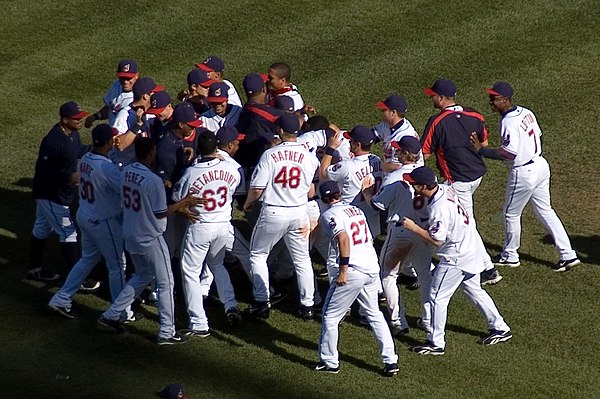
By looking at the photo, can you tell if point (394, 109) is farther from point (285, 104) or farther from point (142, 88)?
point (142, 88)

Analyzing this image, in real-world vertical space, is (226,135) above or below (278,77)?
below

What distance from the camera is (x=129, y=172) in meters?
10.5

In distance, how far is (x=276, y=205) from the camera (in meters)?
11.1

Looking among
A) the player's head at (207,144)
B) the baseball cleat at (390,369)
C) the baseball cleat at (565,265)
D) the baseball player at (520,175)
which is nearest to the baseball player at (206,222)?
the player's head at (207,144)

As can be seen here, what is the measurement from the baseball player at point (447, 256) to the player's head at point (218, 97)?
2.50 metres

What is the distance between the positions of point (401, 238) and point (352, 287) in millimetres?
1112

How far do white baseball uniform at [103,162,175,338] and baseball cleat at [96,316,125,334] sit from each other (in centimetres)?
5

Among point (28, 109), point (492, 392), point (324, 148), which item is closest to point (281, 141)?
point (324, 148)

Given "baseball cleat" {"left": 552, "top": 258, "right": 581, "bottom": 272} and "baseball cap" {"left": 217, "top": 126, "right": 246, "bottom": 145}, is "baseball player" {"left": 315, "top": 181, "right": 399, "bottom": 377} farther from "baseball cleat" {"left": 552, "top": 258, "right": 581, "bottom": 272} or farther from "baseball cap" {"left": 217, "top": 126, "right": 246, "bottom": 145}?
"baseball cleat" {"left": 552, "top": 258, "right": 581, "bottom": 272}

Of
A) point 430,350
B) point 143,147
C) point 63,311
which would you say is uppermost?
point 143,147

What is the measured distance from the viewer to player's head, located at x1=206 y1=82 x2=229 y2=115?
12.1 metres

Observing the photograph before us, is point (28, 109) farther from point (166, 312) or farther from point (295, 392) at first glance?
point (295, 392)

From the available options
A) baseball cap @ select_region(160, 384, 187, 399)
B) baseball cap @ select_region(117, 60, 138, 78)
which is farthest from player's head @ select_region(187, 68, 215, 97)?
baseball cap @ select_region(160, 384, 187, 399)

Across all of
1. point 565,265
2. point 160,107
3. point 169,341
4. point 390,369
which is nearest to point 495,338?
point 390,369
